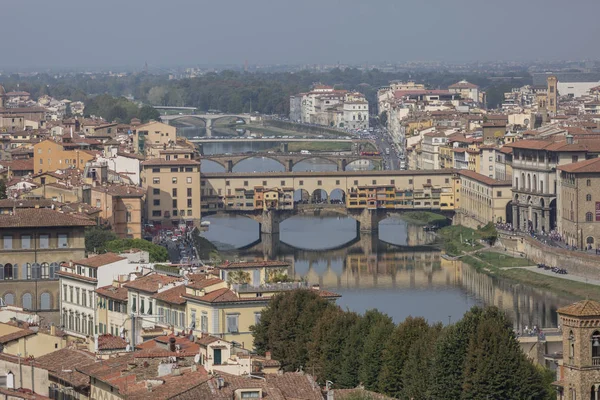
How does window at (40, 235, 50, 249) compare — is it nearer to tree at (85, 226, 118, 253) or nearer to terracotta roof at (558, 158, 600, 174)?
tree at (85, 226, 118, 253)

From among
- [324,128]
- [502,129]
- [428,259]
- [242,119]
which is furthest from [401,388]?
[242,119]

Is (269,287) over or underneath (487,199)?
over

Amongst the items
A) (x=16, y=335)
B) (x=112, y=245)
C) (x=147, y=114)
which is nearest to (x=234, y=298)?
(x=16, y=335)

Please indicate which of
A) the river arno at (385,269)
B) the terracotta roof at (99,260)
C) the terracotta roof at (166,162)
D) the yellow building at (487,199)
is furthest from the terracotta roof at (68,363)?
the terracotta roof at (166,162)

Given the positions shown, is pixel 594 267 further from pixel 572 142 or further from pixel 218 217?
pixel 218 217

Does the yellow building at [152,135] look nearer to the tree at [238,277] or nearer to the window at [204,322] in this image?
the tree at [238,277]

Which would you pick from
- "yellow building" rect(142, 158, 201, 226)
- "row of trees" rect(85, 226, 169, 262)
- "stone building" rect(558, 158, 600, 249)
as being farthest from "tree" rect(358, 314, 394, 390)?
"yellow building" rect(142, 158, 201, 226)

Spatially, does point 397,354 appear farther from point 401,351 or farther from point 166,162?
point 166,162
